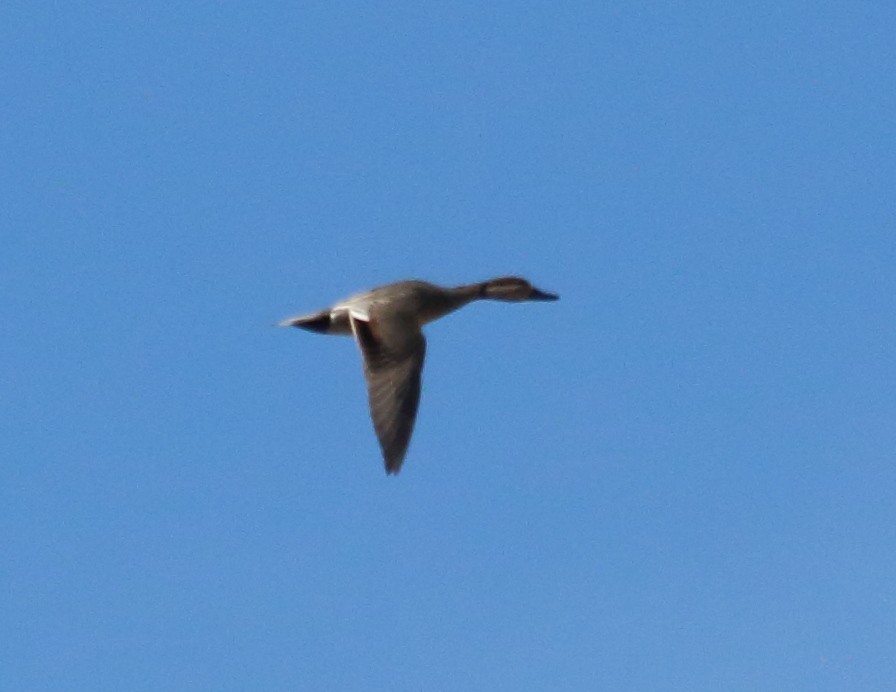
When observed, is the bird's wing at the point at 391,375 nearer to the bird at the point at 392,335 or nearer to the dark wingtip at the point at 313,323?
the bird at the point at 392,335

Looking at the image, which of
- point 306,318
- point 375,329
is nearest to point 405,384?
point 375,329

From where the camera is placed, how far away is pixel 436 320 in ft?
57.6

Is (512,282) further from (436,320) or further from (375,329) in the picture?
(375,329)

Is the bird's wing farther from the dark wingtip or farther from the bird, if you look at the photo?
the dark wingtip

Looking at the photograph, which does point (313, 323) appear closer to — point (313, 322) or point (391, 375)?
point (313, 322)

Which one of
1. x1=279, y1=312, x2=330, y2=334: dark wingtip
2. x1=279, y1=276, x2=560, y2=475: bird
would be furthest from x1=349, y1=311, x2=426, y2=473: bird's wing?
x1=279, y1=312, x2=330, y2=334: dark wingtip

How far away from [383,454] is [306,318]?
2.16m

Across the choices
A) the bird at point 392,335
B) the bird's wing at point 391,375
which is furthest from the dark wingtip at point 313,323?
the bird's wing at point 391,375

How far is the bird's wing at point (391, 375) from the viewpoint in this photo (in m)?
16.0

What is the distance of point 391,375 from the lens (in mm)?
16250

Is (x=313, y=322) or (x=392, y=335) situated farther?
(x=313, y=322)

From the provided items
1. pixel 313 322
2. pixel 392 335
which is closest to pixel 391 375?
pixel 392 335

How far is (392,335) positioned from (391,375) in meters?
0.39

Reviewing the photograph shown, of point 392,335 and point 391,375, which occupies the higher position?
point 392,335
